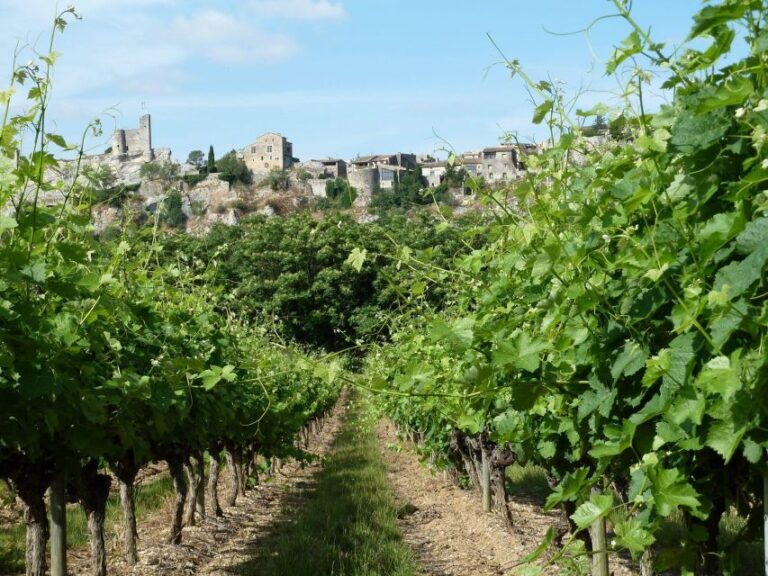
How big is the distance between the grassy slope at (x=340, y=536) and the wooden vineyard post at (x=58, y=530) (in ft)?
9.12

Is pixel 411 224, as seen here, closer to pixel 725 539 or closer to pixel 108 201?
pixel 725 539

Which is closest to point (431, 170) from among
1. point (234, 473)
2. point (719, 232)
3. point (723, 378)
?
point (234, 473)

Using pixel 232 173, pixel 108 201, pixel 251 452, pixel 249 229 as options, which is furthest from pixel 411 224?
pixel 232 173

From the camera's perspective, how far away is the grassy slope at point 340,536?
29.9ft

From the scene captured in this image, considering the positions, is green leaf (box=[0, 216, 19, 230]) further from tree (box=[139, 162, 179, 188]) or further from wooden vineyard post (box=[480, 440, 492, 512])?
wooden vineyard post (box=[480, 440, 492, 512])

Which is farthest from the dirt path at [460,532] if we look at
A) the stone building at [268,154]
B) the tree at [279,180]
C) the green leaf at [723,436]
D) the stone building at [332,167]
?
the stone building at [268,154]

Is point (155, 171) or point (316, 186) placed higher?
point (316, 186)

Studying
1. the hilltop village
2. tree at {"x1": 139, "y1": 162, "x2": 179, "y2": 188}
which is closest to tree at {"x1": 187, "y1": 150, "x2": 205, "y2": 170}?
the hilltop village

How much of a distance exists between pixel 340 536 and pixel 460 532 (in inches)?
71.4

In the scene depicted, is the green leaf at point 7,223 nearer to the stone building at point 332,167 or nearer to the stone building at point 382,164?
the stone building at point 382,164

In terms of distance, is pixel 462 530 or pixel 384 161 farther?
pixel 384 161

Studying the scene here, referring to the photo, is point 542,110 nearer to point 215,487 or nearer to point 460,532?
point 460,532

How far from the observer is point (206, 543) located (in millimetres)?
11234

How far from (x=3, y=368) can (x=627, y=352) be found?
120 inches
